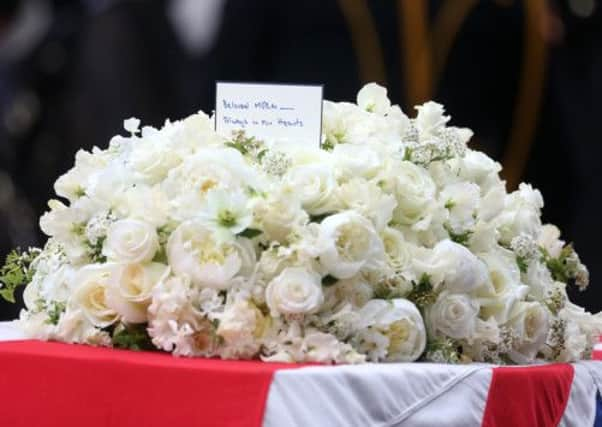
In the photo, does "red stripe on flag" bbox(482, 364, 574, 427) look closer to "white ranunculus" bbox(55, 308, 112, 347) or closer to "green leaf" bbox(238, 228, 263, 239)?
"green leaf" bbox(238, 228, 263, 239)

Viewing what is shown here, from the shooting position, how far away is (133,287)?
1.89 m

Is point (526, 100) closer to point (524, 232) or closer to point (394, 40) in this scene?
point (394, 40)

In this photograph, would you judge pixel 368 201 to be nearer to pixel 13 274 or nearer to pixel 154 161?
pixel 154 161

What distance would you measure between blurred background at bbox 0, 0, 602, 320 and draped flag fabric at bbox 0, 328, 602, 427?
7.07 feet

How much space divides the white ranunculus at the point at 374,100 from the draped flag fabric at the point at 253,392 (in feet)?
1.73

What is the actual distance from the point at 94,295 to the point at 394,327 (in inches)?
16.9

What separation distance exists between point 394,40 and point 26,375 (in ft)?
7.90

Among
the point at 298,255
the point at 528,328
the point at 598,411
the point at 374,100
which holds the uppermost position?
the point at 374,100

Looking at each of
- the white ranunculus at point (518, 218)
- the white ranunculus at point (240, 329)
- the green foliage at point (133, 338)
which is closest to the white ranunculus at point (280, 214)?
the white ranunculus at point (240, 329)

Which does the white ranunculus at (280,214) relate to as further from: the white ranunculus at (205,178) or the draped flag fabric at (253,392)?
the draped flag fabric at (253,392)

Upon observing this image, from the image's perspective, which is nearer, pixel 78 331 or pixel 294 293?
pixel 294 293

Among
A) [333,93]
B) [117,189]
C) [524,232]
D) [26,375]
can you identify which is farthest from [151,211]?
[333,93]

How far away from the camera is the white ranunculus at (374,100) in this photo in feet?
7.31

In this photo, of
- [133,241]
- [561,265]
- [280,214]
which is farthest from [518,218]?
A: [133,241]
